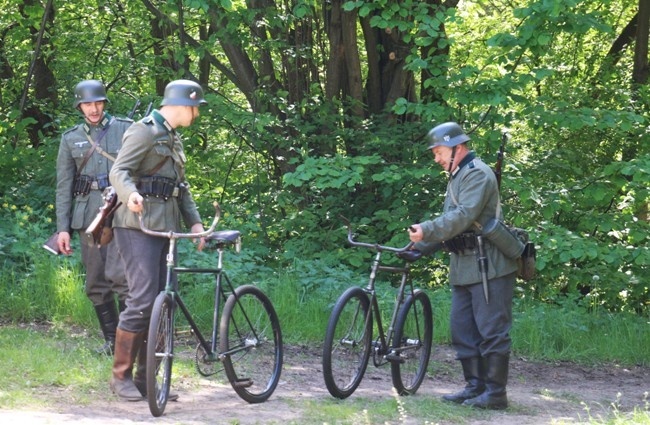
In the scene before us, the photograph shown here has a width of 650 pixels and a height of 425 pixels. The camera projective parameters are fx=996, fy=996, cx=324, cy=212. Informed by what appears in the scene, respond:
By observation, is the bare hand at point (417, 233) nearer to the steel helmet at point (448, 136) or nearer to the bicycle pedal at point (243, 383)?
the steel helmet at point (448, 136)

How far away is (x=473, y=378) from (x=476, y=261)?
0.86m

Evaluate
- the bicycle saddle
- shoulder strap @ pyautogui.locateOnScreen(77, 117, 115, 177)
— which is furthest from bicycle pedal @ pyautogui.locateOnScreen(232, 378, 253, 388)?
shoulder strap @ pyautogui.locateOnScreen(77, 117, 115, 177)

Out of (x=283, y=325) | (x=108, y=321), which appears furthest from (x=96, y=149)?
(x=283, y=325)

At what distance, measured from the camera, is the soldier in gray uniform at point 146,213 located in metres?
6.04

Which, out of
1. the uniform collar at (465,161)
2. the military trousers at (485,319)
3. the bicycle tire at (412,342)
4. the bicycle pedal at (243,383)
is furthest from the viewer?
the bicycle tire at (412,342)

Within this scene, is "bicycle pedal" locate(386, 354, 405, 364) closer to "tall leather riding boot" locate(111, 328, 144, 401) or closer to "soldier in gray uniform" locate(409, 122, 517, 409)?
"soldier in gray uniform" locate(409, 122, 517, 409)

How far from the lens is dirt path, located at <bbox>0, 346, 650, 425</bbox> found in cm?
584

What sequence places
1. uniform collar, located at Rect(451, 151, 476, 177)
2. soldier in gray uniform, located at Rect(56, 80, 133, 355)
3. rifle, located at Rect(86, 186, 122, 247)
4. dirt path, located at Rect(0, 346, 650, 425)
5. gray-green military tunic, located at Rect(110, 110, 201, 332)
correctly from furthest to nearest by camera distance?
soldier in gray uniform, located at Rect(56, 80, 133, 355)
uniform collar, located at Rect(451, 151, 476, 177)
rifle, located at Rect(86, 186, 122, 247)
gray-green military tunic, located at Rect(110, 110, 201, 332)
dirt path, located at Rect(0, 346, 650, 425)

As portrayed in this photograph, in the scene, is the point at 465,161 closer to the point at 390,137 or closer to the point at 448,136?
the point at 448,136

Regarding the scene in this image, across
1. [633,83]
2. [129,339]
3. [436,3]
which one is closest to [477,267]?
[129,339]

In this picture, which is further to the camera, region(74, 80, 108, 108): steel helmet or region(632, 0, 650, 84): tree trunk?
region(632, 0, 650, 84): tree trunk

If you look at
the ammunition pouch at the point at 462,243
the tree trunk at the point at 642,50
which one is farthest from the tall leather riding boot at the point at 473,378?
the tree trunk at the point at 642,50

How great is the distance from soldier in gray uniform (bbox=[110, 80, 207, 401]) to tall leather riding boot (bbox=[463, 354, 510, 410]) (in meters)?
2.29

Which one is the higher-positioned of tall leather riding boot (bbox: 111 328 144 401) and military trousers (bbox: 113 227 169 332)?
military trousers (bbox: 113 227 169 332)
